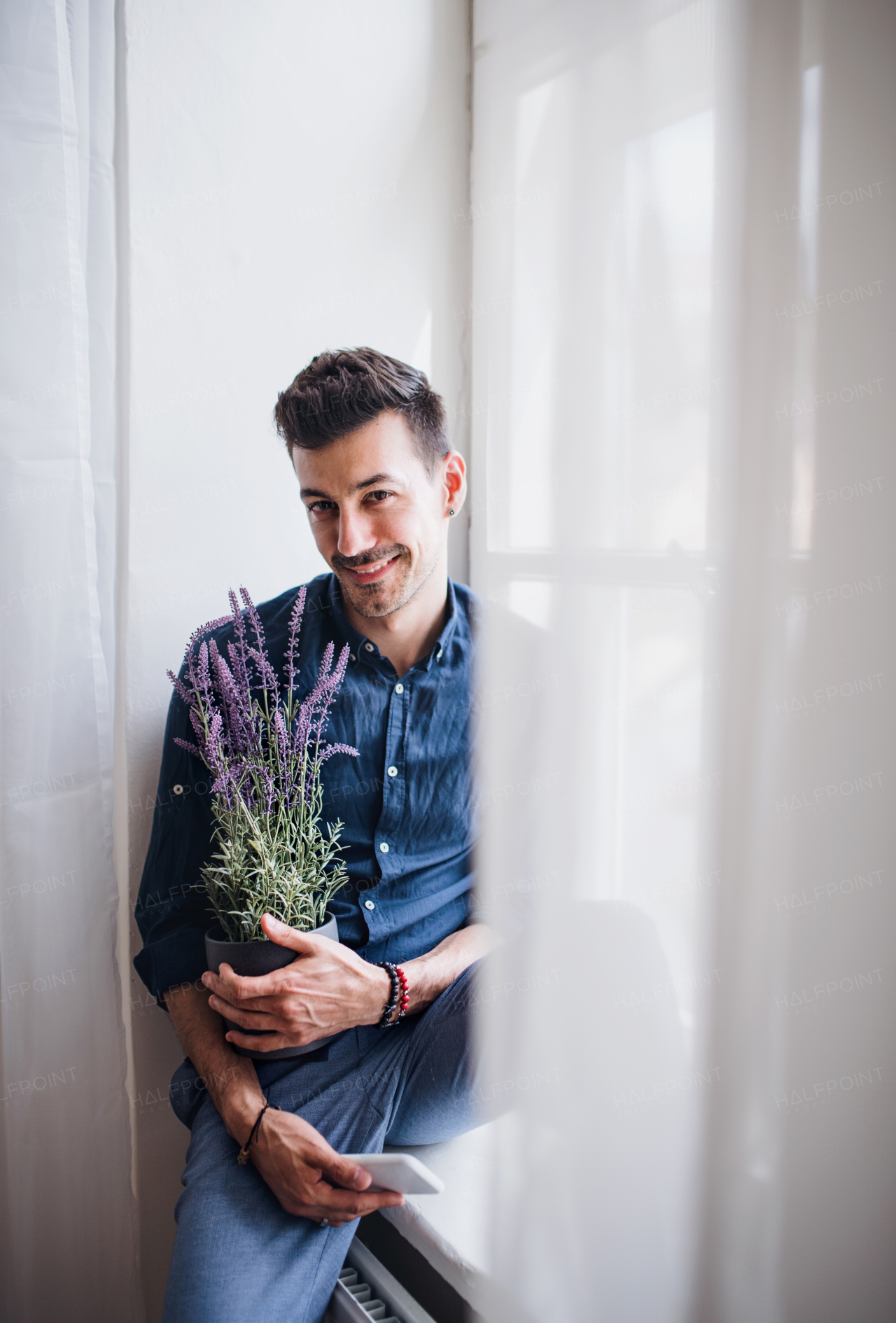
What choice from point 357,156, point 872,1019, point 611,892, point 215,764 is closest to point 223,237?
point 357,156

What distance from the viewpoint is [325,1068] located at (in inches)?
37.7

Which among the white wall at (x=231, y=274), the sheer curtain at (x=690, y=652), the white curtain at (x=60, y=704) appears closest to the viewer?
the sheer curtain at (x=690, y=652)

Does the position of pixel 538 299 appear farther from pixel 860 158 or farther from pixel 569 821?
pixel 569 821

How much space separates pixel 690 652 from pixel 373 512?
75cm

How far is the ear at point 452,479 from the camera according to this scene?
3.88ft

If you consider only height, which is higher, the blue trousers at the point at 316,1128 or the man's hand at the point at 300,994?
the man's hand at the point at 300,994

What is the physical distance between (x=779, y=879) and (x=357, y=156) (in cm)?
138

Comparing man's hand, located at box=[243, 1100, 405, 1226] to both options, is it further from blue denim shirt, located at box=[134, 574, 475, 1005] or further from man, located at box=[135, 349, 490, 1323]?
blue denim shirt, located at box=[134, 574, 475, 1005]

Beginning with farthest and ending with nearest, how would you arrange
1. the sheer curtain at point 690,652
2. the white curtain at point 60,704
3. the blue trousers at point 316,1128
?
the white curtain at point 60,704 → the blue trousers at point 316,1128 → the sheer curtain at point 690,652

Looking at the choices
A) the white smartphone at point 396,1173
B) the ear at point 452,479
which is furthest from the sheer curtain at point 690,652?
the ear at point 452,479

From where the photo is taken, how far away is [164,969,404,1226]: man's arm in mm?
820

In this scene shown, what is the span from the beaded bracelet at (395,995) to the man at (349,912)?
0.01 metres

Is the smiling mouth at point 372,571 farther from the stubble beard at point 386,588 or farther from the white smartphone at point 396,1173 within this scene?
the white smartphone at point 396,1173

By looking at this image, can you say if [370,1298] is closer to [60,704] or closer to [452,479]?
[60,704]
